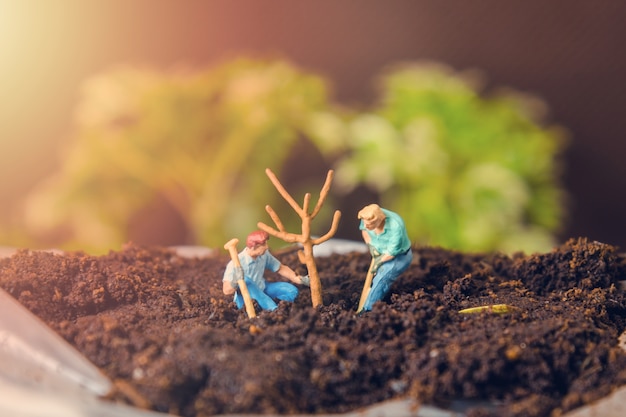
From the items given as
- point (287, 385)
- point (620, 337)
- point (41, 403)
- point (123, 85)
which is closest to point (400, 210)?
point (123, 85)

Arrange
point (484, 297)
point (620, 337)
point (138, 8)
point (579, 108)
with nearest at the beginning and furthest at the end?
point (620, 337), point (484, 297), point (138, 8), point (579, 108)

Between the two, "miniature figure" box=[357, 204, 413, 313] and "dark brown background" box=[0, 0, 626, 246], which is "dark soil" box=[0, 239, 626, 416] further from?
"dark brown background" box=[0, 0, 626, 246]

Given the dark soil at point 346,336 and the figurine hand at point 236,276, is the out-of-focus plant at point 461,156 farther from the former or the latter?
the figurine hand at point 236,276

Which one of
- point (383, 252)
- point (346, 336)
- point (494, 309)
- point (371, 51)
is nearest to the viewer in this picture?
point (346, 336)

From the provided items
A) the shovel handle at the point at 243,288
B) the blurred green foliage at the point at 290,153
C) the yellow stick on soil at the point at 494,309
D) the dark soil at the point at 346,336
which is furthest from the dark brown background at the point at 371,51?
the yellow stick on soil at the point at 494,309

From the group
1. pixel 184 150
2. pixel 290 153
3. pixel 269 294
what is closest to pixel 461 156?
pixel 290 153

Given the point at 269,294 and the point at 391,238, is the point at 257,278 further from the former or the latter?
the point at 391,238

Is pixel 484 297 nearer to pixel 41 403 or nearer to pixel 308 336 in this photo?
pixel 308 336
